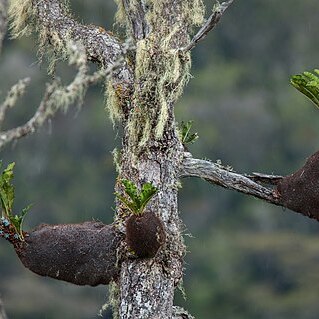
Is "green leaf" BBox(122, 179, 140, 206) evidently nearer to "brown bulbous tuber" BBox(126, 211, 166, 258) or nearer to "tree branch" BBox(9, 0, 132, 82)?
"brown bulbous tuber" BBox(126, 211, 166, 258)

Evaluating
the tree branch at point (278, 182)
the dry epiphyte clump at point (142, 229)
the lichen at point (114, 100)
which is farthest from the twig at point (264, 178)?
the lichen at point (114, 100)

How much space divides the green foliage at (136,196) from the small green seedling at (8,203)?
1.78 ft

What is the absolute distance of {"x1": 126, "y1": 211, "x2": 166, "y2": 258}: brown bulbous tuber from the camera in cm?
550

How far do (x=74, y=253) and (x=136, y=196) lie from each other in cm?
58

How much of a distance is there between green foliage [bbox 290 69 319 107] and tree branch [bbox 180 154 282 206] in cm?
60

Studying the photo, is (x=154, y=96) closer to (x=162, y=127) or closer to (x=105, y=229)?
(x=162, y=127)

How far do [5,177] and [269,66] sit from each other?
25088 mm

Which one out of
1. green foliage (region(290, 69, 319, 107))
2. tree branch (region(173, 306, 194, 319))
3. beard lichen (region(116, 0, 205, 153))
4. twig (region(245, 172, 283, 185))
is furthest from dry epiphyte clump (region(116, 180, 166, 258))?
green foliage (region(290, 69, 319, 107))

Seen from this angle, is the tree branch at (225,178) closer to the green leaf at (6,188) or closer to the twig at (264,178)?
the twig at (264,178)

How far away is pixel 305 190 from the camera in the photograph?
5695 mm

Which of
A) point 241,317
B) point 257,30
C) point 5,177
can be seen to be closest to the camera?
point 5,177

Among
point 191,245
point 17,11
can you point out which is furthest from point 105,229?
point 191,245

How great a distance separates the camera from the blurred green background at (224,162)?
936 inches

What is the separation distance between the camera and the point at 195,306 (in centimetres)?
2444
